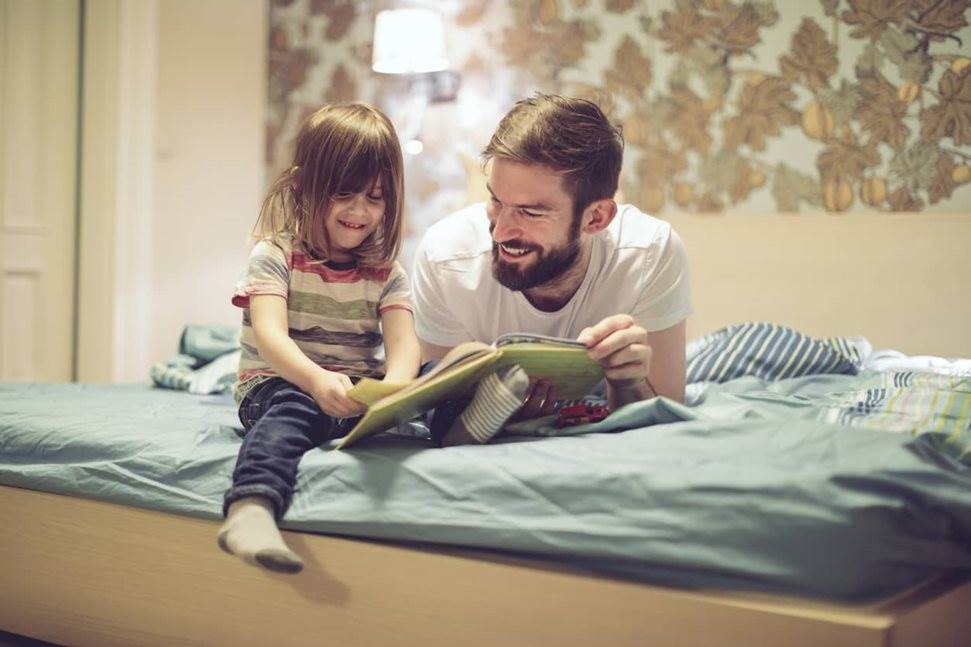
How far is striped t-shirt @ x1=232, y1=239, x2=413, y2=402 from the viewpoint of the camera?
1424 mm

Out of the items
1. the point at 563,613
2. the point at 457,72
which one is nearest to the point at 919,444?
the point at 563,613

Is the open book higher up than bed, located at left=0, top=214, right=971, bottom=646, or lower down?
higher up

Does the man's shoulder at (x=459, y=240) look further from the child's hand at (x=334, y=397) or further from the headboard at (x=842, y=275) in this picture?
the headboard at (x=842, y=275)

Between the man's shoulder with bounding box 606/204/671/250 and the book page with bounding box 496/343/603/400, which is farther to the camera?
the man's shoulder with bounding box 606/204/671/250

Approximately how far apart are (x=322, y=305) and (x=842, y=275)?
1.83 meters

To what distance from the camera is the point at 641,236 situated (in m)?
1.63

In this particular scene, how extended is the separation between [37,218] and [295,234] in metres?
2.15

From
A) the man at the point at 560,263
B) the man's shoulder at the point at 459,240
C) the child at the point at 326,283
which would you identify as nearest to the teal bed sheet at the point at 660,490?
the child at the point at 326,283

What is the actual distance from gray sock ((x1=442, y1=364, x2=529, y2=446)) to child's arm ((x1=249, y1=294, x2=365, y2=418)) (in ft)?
0.44

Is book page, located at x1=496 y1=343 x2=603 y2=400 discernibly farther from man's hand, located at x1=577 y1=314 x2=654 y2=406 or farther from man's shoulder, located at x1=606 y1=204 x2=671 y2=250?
man's shoulder, located at x1=606 y1=204 x2=671 y2=250

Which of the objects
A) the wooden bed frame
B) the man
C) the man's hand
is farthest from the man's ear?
the wooden bed frame

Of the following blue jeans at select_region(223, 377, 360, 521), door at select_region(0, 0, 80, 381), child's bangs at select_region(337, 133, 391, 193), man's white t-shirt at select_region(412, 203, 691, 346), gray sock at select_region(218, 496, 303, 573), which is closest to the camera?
gray sock at select_region(218, 496, 303, 573)

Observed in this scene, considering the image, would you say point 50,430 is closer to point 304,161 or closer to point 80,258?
point 304,161

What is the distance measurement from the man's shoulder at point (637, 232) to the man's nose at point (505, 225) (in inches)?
9.9
